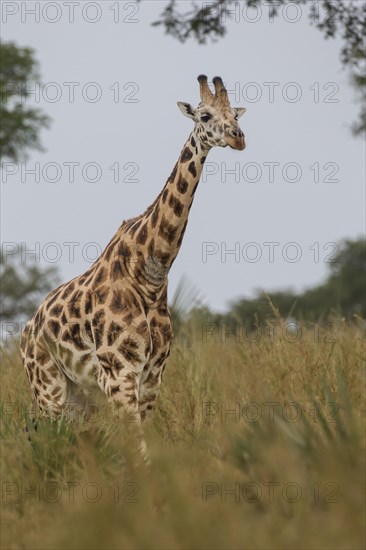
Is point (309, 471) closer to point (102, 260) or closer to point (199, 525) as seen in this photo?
point (199, 525)

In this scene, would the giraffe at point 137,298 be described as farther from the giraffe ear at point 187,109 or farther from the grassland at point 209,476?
the grassland at point 209,476

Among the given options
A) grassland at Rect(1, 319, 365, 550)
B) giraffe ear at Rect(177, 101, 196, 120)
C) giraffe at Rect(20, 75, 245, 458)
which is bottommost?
grassland at Rect(1, 319, 365, 550)

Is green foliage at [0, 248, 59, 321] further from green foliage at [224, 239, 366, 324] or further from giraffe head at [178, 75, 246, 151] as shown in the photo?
giraffe head at [178, 75, 246, 151]

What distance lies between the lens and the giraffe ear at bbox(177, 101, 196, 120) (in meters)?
7.92

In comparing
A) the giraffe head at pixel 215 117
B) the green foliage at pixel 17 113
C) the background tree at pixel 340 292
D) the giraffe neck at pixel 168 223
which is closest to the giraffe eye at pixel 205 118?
the giraffe head at pixel 215 117

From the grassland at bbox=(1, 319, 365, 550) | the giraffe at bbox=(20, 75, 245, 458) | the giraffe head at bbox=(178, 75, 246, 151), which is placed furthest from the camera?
the giraffe at bbox=(20, 75, 245, 458)

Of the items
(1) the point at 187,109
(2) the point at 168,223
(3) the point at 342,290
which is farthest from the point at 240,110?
(3) the point at 342,290

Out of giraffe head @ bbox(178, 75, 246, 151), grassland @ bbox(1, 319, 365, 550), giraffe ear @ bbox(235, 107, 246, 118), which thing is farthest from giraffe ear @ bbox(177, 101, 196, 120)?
grassland @ bbox(1, 319, 365, 550)

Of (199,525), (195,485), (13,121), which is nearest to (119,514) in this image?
(199,525)

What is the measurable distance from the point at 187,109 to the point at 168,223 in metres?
0.83

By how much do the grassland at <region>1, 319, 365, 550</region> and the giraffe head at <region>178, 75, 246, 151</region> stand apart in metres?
1.64

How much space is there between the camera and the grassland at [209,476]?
4332mm

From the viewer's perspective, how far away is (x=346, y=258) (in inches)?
1455

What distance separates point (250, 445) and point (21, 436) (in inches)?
70.2
